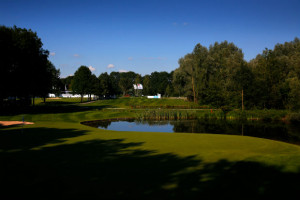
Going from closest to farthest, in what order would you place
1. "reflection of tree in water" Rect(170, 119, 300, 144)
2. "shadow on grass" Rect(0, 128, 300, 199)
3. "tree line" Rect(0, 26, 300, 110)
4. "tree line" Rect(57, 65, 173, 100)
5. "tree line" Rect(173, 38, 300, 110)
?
1. "shadow on grass" Rect(0, 128, 300, 199)
2. "reflection of tree in water" Rect(170, 119, 300, 144)
3. "tree line" Rect(0, 26, 300, 110)
4. "tree line" Rect(173, 38, 300, 110)
5. "tree line" Rect(57, 65, 173, 100)

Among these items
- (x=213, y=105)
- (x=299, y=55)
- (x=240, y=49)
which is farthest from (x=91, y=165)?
(x=240, y=49)

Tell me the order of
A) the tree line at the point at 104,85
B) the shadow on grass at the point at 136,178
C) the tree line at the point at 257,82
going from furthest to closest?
the tree line at the point at 104,85
the tree line at the point at 257,82
the shadow on grass at the point at 136,178

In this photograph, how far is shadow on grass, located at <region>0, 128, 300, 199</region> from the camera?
6.29 meters

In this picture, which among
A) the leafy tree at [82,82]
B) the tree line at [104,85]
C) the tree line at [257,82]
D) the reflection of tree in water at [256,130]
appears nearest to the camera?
the reflection of tree in water at [256,130]

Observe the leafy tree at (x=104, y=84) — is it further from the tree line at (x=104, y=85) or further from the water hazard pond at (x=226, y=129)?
the water hazard pond at (x=226, y=129)

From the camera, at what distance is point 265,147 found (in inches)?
569

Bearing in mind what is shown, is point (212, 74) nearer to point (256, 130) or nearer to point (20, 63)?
point (256, 130)

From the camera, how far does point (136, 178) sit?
747cm

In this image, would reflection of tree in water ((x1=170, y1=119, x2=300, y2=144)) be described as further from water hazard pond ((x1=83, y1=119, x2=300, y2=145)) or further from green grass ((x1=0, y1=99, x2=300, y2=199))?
green grass ((x1=0, y1=99, x2=300, y2=199))

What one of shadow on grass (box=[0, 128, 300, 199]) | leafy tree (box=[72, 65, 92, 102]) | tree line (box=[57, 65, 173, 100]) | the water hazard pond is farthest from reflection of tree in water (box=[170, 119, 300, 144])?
tree line (box=[57, 65, 173, 100])

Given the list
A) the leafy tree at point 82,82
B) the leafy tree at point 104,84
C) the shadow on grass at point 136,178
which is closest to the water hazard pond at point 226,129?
the shadow on grass at point 136,178

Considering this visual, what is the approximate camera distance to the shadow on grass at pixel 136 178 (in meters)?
6.29

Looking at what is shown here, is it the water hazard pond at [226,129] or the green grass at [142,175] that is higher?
the green grass at [142,175]

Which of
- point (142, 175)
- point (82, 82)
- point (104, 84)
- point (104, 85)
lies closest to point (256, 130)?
point (142, 175)
